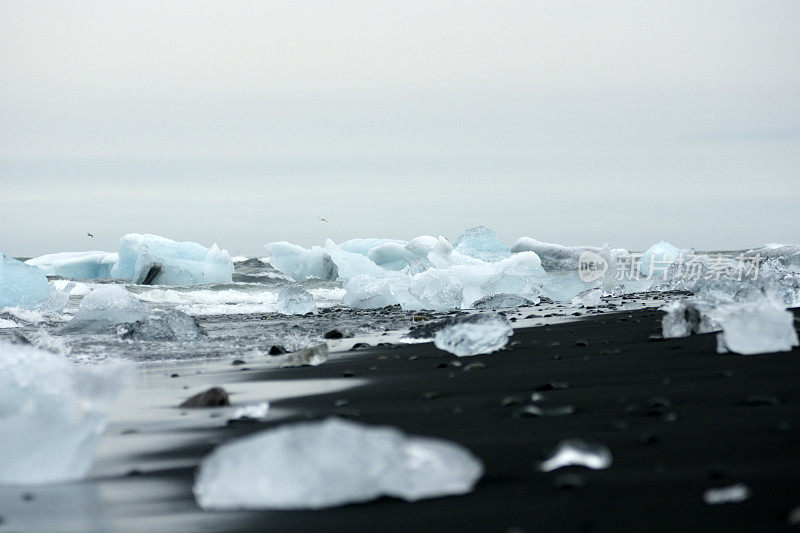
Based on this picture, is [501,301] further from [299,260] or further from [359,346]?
[299,260]

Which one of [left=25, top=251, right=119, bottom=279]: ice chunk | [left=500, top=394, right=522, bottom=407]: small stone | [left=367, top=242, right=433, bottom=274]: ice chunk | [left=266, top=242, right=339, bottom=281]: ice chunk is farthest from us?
[left=266, top=242, right=339, bottom=281]: ice chunk

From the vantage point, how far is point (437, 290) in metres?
12.6

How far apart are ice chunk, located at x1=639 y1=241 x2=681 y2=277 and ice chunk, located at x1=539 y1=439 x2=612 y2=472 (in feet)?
65.8

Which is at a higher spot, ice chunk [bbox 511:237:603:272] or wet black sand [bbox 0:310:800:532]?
wet black sand [bbox 0:310:800:532]

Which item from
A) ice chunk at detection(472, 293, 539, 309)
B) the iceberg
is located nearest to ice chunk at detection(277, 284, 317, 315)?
the iceberg

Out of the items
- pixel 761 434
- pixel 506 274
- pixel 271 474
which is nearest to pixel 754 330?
pixel 761 434

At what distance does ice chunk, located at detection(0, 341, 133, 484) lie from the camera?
2.29 meters

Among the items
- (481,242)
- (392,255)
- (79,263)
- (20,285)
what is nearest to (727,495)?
(20,285)

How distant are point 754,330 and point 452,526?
108 inches

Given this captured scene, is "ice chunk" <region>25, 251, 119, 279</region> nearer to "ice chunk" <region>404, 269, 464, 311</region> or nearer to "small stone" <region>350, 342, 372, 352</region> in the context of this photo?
"ice chunk" <region>404, 269, 464, 311</region>

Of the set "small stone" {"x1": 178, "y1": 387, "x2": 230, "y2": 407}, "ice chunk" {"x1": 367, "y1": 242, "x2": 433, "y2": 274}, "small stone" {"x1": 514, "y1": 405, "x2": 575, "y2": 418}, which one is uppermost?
Result: "small stone" {"x1": 514, "y1": 405, "x2": 575, "y2": 418}

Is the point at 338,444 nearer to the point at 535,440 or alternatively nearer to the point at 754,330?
the point at 535,440

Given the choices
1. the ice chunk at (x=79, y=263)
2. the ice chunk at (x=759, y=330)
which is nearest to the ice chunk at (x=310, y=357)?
the ice chunk at (x=759, y=330)

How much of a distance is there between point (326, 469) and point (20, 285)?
12401 mm
